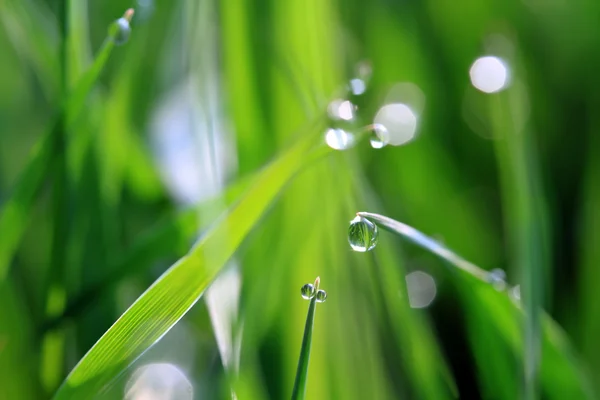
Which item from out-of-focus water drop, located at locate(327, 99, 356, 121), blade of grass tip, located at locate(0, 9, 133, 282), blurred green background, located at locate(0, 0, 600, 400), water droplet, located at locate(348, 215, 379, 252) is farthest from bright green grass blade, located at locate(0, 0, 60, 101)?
water droplet, located at locate(348, 215, 379, 252)

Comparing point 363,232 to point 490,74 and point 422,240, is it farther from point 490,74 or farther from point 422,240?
point 490,74

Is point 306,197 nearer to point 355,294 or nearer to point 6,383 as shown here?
point 355,294

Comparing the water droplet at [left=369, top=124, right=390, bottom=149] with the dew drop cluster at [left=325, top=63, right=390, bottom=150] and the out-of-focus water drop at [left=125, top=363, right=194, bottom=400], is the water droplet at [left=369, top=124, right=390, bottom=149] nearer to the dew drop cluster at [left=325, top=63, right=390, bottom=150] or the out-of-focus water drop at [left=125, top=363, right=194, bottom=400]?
the dew drop cluster at [left=325, top=63, right=390, bottom=150]

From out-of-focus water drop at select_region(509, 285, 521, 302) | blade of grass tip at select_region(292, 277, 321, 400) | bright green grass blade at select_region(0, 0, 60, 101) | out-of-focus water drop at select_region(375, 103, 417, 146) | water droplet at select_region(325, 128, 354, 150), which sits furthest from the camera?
out-of-focus water drop at select_region(375, 103, 417, 146)

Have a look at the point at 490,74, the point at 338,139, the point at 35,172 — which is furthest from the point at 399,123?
the point at 35,172

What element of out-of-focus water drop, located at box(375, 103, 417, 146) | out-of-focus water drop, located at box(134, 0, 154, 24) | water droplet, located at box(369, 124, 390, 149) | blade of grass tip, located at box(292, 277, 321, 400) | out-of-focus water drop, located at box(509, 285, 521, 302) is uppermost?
out-of-focus water drop, located at box(375, 103, 417, 146)

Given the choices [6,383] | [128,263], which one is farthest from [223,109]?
[6,383]
